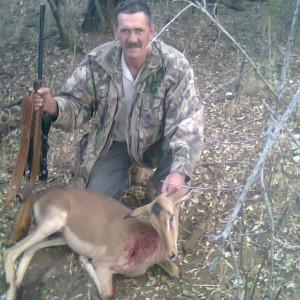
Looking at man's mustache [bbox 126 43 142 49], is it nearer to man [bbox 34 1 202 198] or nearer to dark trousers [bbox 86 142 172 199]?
man [bbox 34 1 202 198]

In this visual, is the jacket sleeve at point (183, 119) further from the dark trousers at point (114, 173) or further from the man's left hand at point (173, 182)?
the dark trousers at point (114, 173)

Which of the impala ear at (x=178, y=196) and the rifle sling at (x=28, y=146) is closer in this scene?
the impala ear at (x=178, y=196)

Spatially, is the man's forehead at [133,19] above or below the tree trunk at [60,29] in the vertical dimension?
above

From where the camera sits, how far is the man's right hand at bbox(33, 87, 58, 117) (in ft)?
13.2

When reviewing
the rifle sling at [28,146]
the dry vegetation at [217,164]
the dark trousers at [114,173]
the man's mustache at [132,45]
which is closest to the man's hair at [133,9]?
the man's mustache at [132,45]

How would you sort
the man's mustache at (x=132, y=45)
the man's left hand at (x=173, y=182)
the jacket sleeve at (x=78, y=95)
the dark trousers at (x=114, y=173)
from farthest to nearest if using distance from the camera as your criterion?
the dark trousers at (x=114, y=173)
the jacket sleeve at (x=78, y=95)
the man's mustache at (x=132, y=45)
the man's left hand at (x=173, y=182)

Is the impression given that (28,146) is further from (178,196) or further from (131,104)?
(178,196)

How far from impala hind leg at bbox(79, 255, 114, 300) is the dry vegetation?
0.39 feet

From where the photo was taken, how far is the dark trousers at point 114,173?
186 inches

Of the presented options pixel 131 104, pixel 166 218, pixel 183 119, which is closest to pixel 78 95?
pixel 131 104

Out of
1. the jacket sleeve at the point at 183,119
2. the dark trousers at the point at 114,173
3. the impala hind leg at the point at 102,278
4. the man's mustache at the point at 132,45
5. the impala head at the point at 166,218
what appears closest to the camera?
the impala head at the point at 166,218

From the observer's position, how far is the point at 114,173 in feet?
15.7

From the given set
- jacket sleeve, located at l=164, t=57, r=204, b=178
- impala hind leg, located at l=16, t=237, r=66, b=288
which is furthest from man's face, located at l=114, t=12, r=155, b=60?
impala hind leg, located at l=16, t=237, r=66, b=288

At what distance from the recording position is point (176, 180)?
12.8 ft
